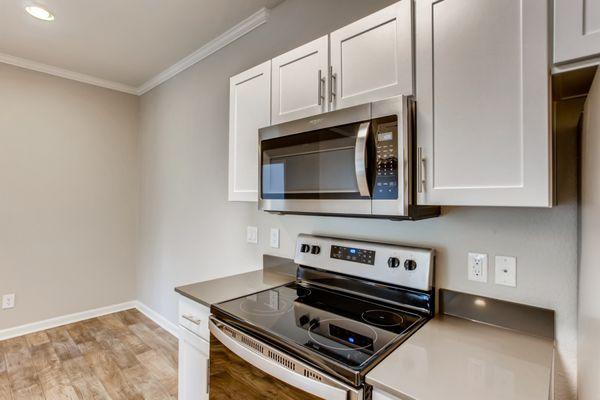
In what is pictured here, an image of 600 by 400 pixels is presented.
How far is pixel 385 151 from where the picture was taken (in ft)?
3.69

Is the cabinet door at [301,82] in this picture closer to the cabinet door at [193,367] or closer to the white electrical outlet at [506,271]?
the white electrical outlet at [506,271]

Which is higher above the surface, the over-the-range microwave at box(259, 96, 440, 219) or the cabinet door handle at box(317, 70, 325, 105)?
the cabinet door handle at box(317, 70, 325, 105)

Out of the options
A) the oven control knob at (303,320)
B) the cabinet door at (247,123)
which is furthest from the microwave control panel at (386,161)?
the cabinet door at (247,123)

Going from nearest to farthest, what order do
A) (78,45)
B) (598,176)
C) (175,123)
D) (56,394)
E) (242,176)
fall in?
(598,176) < (242,176) < (56,394) < (78,45) < (175,123)

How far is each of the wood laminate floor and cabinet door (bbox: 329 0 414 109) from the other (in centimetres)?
223

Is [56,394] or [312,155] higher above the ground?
[312,155]

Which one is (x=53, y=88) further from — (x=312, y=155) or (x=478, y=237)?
(x=478, y=237)

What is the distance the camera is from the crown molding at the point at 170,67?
2204mm

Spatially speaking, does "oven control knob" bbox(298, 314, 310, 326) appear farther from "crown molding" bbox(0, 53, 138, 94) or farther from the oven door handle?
"crown molding" bbox(0, 53, 138, 94)

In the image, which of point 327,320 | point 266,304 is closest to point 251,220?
point 266,304

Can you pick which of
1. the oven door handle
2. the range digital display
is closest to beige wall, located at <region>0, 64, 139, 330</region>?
the oven door handle

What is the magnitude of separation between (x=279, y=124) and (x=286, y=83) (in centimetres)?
22

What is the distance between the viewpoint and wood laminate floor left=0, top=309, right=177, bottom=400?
2.15 meters

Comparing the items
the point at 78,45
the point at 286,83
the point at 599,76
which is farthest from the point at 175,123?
the point at 599,76
